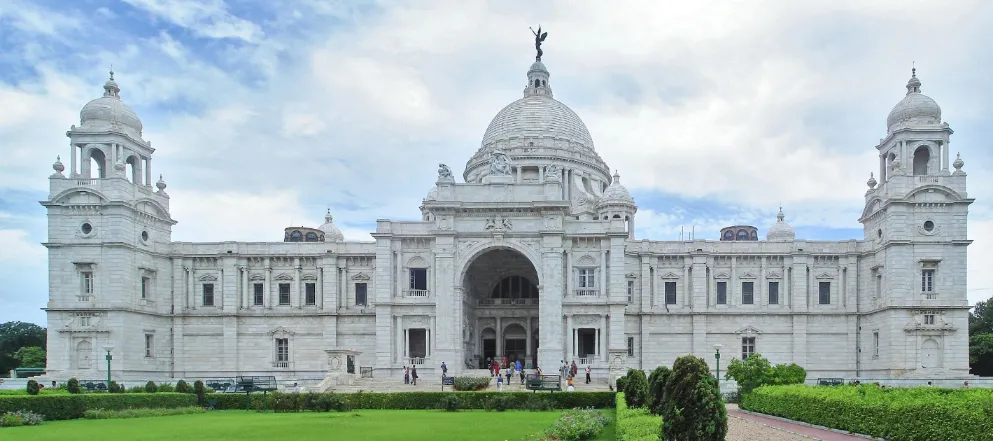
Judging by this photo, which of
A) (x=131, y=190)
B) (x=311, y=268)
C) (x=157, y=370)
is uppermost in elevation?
(x=131, y=190)

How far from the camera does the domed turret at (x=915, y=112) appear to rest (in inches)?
2275

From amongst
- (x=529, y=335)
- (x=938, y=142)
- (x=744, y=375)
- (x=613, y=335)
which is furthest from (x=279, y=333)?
(x=938, y=142)

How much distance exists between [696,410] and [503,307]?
46660mm

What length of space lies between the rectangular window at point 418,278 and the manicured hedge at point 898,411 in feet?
95.5

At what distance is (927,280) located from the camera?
56594 millimetres

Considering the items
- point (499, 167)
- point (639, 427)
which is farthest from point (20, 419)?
point (499, 167)

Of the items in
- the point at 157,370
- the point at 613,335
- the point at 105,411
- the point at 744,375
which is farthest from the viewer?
the point at 157,370

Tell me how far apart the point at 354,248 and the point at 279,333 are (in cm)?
833

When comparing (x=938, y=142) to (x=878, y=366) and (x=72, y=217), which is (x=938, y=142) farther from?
(x=72, y=217)

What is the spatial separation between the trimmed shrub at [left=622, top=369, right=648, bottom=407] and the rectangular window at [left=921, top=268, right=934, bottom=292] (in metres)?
32.1

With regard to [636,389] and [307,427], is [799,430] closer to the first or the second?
[636,389]

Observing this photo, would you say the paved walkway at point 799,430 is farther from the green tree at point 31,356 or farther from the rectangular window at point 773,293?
the green tree at point 31,356

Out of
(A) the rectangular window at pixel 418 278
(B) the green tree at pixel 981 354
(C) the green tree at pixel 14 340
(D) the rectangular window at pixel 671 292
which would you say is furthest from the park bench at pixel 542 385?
(C) the green tree at pixel 14 340

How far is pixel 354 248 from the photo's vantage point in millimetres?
64000
